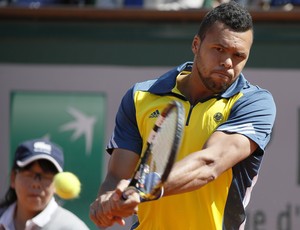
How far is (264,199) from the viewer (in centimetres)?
826

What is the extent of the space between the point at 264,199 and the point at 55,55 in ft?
7.82

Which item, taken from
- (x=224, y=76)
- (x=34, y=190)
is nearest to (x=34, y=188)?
(x=34, y=190)

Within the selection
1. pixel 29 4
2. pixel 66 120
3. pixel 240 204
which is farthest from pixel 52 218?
pixel 29 4

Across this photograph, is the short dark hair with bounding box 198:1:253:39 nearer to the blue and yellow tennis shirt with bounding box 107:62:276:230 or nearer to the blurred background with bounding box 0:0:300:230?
the blue and yellow tennis shirt with bounding box 107:62:276:230

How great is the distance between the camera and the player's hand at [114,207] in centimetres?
385

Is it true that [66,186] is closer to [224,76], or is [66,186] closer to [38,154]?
[38,154]

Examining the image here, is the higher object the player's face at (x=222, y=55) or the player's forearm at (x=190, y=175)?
the player's face at (x=222, y=55)

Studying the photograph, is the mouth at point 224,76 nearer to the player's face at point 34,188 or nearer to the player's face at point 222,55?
the player's face at point 222,55

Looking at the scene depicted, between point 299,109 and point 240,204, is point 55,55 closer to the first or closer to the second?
point 299,109

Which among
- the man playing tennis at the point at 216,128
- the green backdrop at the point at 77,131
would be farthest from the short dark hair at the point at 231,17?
the green backdrop at the point at 77,131

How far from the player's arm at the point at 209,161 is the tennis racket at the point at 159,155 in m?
0.08

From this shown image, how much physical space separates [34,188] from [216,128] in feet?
6.98

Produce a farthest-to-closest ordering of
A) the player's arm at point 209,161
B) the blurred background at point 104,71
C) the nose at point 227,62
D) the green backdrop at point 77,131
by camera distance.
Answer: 1. the green backdrop at point 77,131
2. the blurred background at point 104,71
3. the nose at point 227,62
4. the player's arm at point 209,161

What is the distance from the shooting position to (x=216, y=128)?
4473 mm
